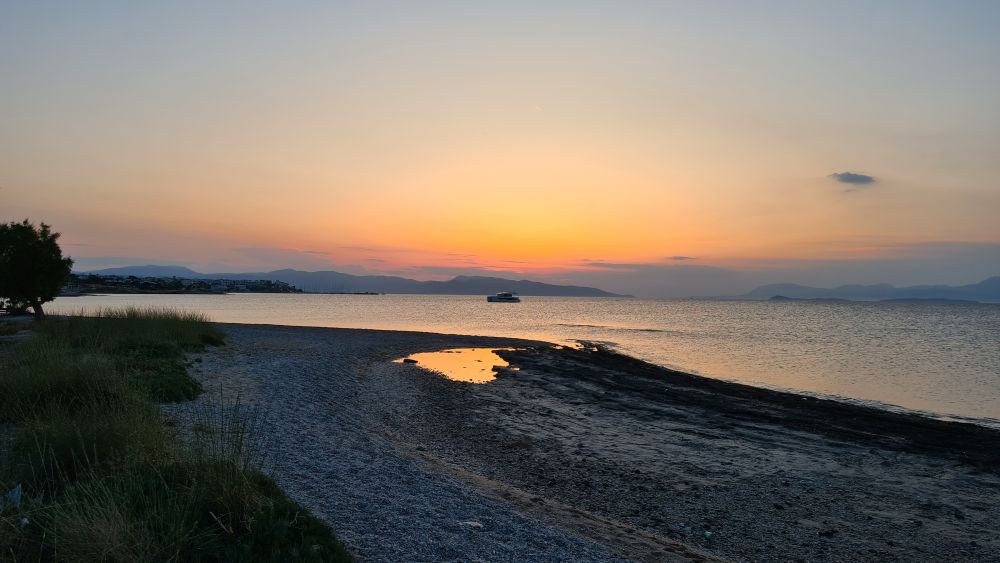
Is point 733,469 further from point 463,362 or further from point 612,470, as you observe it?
point 463,362

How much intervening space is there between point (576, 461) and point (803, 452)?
641cm

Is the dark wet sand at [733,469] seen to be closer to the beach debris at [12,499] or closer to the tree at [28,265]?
the beach debris at [12,499]

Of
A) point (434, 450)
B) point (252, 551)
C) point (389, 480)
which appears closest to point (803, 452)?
point (434, 450)

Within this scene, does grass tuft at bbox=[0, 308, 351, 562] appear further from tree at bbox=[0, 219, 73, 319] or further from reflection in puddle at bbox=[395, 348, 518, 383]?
tree at bbox=[0, 219, 73, 319]

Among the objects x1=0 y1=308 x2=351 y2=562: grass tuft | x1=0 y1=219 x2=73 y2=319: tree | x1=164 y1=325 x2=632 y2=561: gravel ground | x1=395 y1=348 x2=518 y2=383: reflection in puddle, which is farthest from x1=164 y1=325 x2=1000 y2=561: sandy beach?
x1=0 y1=219 x2=73 y2=319: tree

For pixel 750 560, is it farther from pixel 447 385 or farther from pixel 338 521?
pixel 447 385

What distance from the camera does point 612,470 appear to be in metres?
13.0

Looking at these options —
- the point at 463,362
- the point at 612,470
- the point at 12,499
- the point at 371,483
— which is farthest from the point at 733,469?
the point at 463,362

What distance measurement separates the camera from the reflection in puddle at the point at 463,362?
2787 cm

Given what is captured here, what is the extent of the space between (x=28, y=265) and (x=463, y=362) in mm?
26104

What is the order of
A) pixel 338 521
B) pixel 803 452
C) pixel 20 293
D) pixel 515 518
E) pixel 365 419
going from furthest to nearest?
pixel 20 293 < pixel 365 419 < pixel 803 452 < pixel 515 518 < pixel 338 521

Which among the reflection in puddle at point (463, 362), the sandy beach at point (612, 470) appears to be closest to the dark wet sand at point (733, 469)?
the sandy beach at point (612, 470)

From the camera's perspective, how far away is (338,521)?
7.39 meters

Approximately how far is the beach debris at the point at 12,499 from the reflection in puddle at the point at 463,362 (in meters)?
20.2
